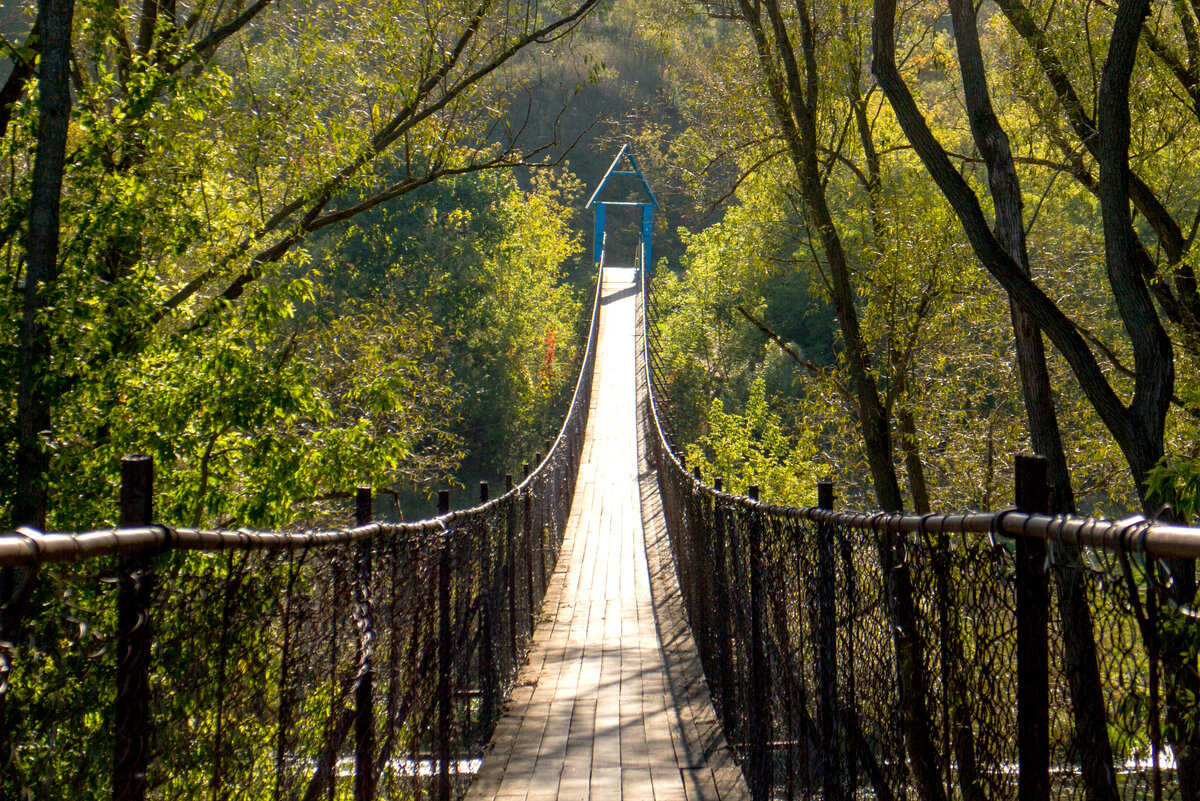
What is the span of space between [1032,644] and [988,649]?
140 mm

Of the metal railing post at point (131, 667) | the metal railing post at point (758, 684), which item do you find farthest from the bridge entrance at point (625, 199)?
the metal railing post at point (131, 667)

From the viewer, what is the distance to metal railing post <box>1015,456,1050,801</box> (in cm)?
137

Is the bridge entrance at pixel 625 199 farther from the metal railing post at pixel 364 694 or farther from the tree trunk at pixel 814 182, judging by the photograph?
the metal railing post at pixel 364 694

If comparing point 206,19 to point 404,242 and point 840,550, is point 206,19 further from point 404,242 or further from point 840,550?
point 404,242

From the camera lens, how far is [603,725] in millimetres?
4484

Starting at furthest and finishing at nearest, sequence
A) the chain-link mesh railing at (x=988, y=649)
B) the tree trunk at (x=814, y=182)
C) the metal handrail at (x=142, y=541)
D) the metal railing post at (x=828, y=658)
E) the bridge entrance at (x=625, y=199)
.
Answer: the bridge entrance at (x=625, y=199) → the tree trunk at (x=814, y=182) → the metal railing post at (x=828, y=658) → the chain-link mesh railing at (x=988, y=649) → the metal handrail at (x=142, y=541)

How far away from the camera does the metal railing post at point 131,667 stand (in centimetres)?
128

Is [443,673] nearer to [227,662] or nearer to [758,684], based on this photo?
[758,684]

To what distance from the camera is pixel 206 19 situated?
7234 millimetres

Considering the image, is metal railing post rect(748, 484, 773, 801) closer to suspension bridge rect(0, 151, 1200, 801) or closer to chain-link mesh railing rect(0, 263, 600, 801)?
suspension bridge rect(0, 151, 1200, 801)

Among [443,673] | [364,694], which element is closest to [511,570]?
[443,673]

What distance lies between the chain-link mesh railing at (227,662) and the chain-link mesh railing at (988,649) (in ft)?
3.51

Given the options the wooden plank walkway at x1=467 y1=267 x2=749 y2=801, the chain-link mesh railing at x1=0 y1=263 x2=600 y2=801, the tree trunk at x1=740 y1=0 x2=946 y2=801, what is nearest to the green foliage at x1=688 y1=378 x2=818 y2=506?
the wooden plank walkway at x1=467 y1=267 x2=749 y2=801

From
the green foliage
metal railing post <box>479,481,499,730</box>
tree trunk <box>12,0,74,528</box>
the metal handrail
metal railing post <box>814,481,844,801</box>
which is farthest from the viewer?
the green foliage
